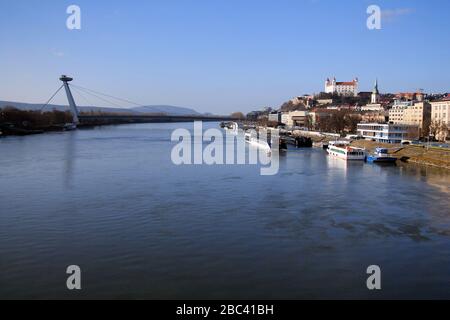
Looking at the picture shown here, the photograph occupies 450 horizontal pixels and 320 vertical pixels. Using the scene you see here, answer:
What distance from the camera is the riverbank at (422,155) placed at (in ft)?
28.8

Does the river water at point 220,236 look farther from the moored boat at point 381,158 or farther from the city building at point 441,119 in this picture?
the city building at point 441,119

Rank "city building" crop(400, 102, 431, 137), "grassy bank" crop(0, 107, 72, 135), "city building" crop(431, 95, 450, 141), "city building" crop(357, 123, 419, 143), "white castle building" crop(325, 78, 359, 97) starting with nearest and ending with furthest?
"city building" crop(357, 123, 419, 143) < "city building" crop(431, 95, 450, 141) < "city building" crop(400, 102, 431, 137) < "grassy bank" crop(0, 107, 72, 135) < "white castle building" crop(325, 78, 359, 97)

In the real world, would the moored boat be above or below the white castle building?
below

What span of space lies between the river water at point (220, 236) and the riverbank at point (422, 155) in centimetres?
234

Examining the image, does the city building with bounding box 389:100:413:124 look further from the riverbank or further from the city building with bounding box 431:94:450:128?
the riverbank

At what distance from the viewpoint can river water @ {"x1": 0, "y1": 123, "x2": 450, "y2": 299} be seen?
2.71 metres

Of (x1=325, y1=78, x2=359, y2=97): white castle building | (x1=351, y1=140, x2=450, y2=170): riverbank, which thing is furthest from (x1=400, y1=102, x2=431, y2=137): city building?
(x1=325, y1=78, x2=359, y2=97): white castle building

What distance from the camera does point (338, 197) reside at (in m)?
5.41

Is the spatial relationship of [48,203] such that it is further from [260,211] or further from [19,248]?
[260,211]

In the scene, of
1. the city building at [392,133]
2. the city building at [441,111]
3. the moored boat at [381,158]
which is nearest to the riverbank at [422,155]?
the moored boat at [381,158]

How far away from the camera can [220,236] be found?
11.9 ft

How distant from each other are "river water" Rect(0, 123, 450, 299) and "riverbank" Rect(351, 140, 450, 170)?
7.68 ft
